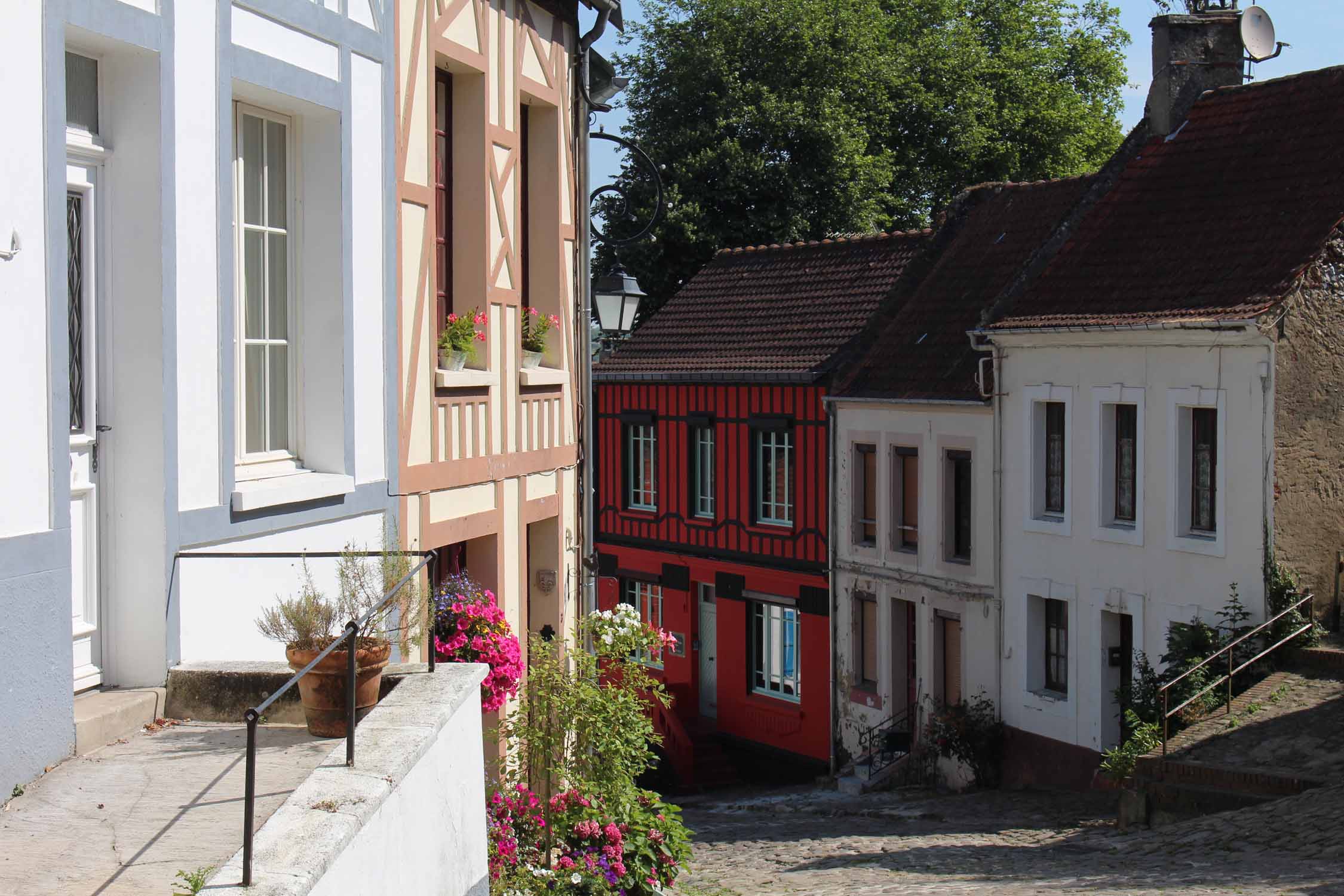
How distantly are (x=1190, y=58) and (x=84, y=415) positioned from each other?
1756 centimetres

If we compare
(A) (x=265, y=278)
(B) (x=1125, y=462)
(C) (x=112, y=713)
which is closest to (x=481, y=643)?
(A) (x=265, y=278)

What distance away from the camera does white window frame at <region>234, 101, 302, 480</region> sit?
291 inches

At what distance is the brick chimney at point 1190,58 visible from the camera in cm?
2050

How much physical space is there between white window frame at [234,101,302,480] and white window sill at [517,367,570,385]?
3.00 metres

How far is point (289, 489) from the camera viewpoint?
745 cm

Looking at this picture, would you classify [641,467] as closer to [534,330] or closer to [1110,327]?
[1110,327]

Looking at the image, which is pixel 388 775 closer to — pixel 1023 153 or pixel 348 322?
pixel 348 322

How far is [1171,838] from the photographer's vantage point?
13.4m

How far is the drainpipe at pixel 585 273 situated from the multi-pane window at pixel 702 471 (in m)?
13.2

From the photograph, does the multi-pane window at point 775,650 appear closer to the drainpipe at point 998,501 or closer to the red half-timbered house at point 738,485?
the red half-timbered house at point 738,485

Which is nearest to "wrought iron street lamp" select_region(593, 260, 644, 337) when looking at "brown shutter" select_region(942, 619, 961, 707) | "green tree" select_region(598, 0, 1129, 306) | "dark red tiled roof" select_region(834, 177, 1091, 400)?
"dark red tiled roof" select_region(834, 177, 1091, 400)

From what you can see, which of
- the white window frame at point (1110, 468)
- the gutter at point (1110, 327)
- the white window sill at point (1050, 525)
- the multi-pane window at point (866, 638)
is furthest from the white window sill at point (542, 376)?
the multi-pane window at point (866, 638)

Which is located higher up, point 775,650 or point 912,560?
point 912,560

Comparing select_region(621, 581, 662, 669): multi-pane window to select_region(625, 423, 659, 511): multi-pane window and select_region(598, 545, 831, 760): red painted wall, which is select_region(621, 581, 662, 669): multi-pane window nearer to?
select_region(598, 545, 831, 760): red painted wall
